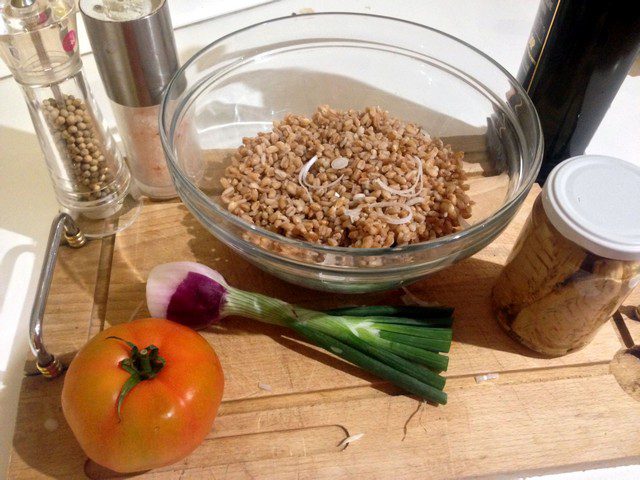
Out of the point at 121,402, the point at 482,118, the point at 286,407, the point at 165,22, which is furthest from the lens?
the point at 482,118

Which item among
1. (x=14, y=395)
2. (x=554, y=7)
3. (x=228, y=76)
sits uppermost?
(x=554, y=7)

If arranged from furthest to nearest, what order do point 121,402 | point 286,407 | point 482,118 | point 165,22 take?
point 482,118
point 165,22
point 286,407
point 121,402

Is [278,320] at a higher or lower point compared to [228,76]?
lower

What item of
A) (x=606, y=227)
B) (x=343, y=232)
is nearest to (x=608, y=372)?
(x=606, y=227)

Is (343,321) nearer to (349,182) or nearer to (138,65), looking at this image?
(349,182)

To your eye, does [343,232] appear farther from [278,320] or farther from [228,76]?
[228,76]

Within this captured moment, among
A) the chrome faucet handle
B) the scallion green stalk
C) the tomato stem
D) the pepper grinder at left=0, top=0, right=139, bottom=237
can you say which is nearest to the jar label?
the pepper grinder at left=0, top=0, right=139, bottom=237

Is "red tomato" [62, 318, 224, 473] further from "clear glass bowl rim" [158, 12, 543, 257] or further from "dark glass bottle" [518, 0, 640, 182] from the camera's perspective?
"dark glass bottle" [518, 0, 640, 182]

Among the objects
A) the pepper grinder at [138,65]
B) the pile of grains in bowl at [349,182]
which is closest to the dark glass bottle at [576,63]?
the pile of grains in bowl at [349,182]

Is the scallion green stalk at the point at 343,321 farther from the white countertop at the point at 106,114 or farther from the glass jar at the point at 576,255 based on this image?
the white countertop at the point at 106,114
